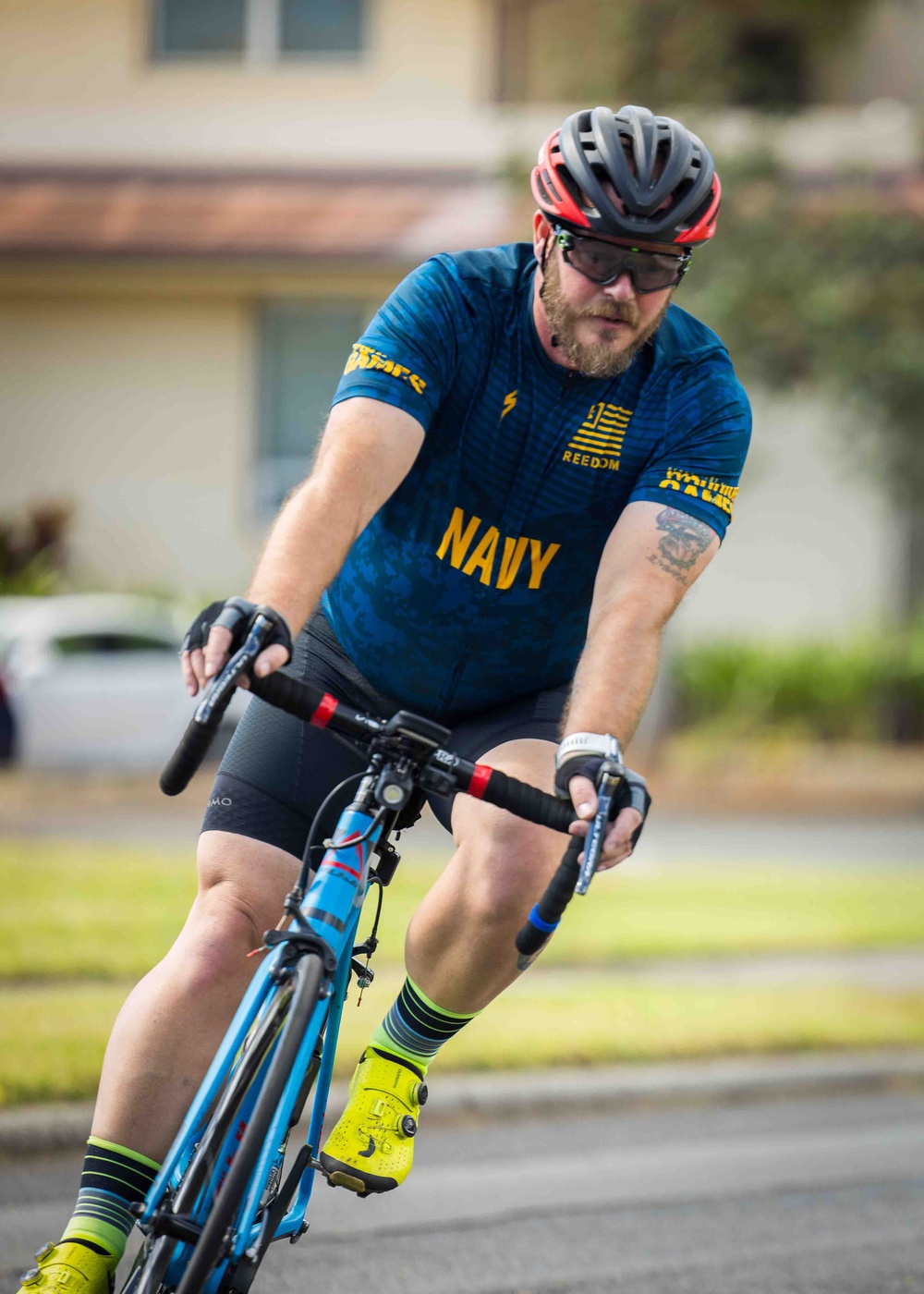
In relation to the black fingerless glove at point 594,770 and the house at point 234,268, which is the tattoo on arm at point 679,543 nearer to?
the black fingerless glove at point 594,770

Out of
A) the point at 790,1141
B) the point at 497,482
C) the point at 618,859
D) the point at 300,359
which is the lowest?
the point at 300,359

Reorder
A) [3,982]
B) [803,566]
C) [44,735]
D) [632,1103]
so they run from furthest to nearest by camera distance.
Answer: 1. [803,566]
2. [44,735]
3. [3,982]
4. [632,1103]

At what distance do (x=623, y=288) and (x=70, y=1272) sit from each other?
6.81 ft

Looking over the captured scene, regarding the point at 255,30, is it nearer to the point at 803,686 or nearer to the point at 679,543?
the point at 803,686

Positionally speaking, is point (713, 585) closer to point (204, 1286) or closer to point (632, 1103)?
point (632, 1103)

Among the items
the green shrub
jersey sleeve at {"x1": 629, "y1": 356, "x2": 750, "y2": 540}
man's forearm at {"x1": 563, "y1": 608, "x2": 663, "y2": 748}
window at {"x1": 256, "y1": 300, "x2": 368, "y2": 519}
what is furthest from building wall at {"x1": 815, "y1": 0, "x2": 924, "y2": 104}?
man's forearm at {"x1": 563, "y1": 608, "x2": 663, "y2": 748}

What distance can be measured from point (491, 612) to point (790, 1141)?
11.2 feet

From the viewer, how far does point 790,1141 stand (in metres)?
6.04

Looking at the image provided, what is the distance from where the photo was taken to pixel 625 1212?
5.10 metres

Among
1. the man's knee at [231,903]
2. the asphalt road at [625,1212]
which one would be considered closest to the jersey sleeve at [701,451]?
the man's knee at [231,903]

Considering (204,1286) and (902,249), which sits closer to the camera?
(204,1286)

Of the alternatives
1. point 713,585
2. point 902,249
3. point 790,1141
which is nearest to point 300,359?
point 713,585

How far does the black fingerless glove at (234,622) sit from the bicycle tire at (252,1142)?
597mm

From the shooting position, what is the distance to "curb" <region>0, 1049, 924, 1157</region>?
6.17m
